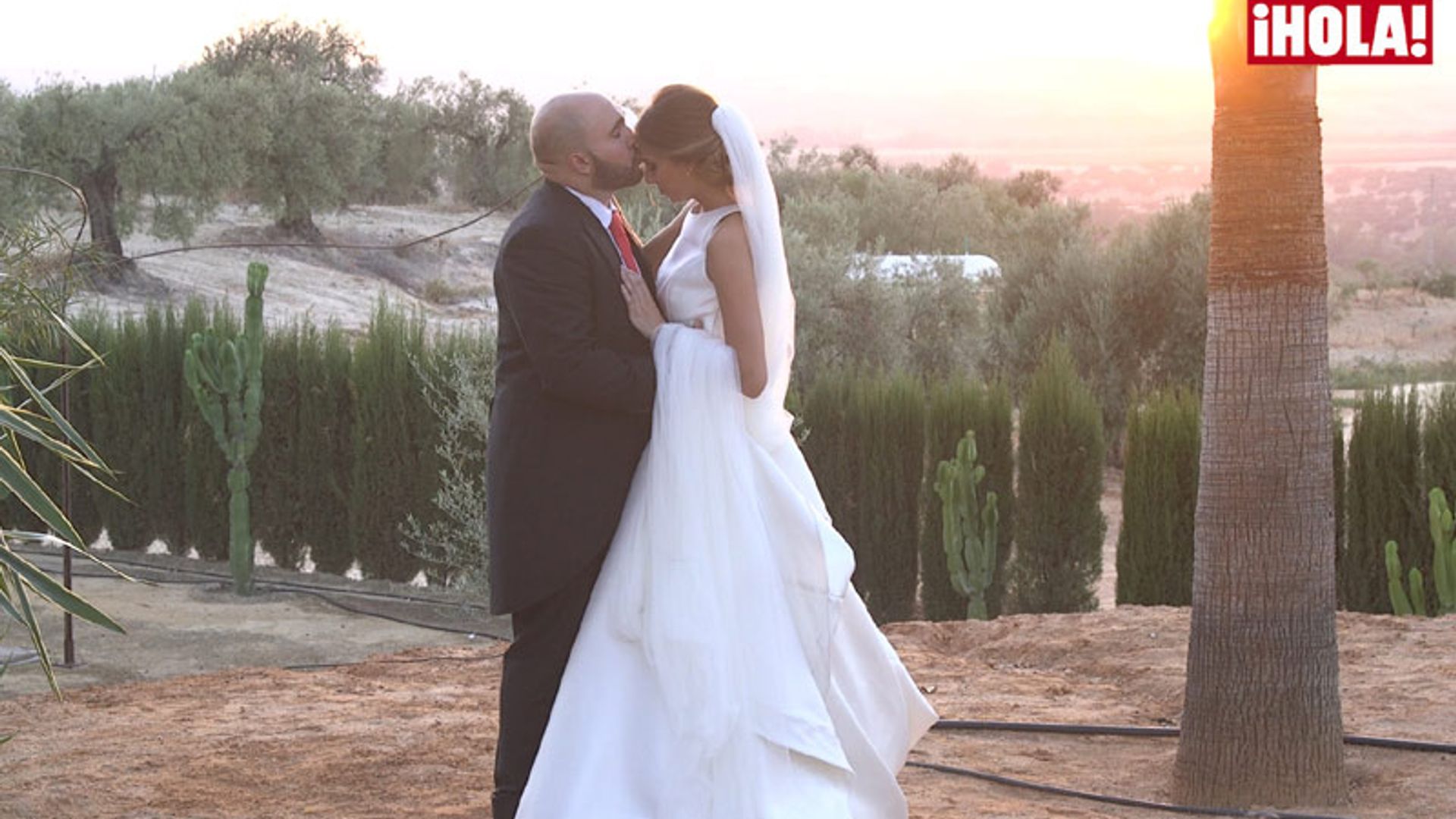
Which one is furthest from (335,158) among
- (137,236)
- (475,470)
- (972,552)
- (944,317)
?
(972,552)

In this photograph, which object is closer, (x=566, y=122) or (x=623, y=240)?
(x=566, y=122)

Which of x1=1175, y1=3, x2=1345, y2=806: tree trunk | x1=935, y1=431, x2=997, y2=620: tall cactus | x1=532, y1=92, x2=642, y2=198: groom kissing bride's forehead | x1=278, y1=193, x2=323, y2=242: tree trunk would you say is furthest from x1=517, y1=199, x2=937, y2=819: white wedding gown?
x1=278, y1=193, x2=323, y2=242: tree trunk

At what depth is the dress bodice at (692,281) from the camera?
13.6ft

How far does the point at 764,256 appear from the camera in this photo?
161 inches

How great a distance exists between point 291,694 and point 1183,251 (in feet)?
48.9

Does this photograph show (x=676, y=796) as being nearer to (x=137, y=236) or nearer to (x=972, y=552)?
(x=972, y=552)

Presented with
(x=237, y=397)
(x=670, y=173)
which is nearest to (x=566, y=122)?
(x=670, y=173)

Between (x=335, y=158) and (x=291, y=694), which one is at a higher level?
(x=335, y=158)

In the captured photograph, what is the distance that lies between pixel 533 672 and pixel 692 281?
1.01m

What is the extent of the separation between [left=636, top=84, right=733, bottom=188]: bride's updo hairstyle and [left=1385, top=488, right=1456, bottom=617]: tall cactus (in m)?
5.42

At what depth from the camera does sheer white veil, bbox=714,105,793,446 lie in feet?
13.2

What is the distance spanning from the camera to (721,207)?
412 cm

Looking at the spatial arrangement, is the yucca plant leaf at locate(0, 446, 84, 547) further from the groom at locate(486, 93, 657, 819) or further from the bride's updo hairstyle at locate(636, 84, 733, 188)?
the bride's updo hairstyle at locate(636, 84, 733, 188)

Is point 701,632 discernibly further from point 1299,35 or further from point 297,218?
point 297,218
